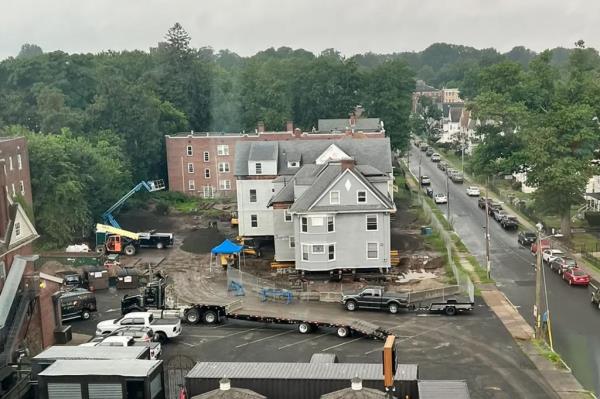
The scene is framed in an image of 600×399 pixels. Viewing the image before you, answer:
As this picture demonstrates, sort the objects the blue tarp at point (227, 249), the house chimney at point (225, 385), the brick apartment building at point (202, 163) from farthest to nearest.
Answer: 1. the brick apartment building at point (202, 163)
2. the blue tarp at point (227, 249)
3. the house chimney at point (225, 385)

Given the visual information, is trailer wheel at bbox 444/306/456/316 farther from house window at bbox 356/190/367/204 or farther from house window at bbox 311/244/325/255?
house window at bbox 356/190/367/204

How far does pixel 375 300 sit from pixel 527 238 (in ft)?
76.0

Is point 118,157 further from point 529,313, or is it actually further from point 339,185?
point 529,313

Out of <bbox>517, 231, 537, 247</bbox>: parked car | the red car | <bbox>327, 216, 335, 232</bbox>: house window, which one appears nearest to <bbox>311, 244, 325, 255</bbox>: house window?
<bbox>327, 216, 335, 232</bbox>: house window

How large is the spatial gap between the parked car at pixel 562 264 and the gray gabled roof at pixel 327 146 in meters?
15.8

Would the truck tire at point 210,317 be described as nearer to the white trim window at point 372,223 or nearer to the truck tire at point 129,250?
the white trim window at point 372,223

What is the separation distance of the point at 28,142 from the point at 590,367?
54534mm

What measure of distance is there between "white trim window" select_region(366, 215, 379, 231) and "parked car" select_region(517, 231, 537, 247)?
654 inches

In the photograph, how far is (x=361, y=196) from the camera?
5412 centimetres

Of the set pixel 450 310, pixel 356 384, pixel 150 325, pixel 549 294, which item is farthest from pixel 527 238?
pixel 356 384

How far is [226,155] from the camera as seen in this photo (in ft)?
306

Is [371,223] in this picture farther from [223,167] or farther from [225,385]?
[223,167]

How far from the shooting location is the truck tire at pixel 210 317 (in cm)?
4372

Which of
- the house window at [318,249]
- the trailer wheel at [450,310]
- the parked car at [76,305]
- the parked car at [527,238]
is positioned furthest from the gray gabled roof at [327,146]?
the parked car at [76,305]
